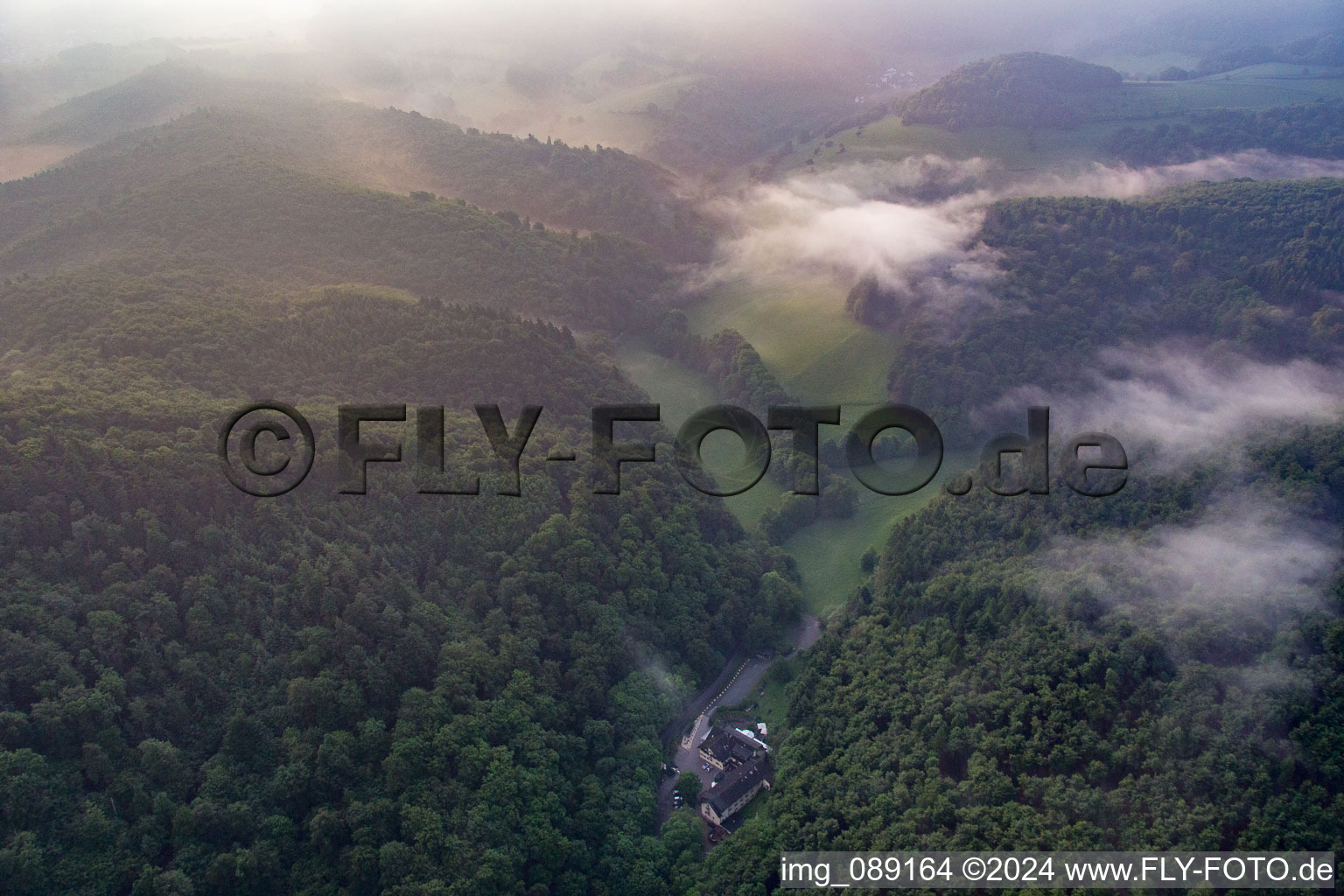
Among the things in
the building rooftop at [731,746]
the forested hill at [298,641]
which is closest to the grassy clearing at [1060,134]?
the forested hill at [298,641]

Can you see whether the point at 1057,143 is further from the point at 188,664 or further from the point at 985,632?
the point at 188,664

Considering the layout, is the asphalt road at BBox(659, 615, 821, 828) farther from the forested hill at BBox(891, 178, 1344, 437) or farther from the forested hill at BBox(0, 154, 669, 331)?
the forested hill at BBox(0, 154, 669, 331)

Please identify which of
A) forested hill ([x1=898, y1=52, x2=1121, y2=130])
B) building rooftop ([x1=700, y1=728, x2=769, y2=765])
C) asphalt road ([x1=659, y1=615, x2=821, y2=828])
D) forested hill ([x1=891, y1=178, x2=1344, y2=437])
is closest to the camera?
asphalt road ([x1=659, y1=615, x2=821, y2=828])

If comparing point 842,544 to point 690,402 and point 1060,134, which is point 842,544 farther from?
point 1060,134

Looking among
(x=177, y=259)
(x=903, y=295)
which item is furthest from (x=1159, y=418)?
(x=177, y=259)

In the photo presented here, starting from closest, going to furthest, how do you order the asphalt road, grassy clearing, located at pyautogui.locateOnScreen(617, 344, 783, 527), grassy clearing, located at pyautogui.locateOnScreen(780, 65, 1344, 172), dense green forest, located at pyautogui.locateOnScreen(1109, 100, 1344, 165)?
the asphalt road, grassy clearing, located at pyautogui.locateOnScreen(617, 344, 783, 527), dense green forest, located at pyautogui.locateOnScreen(1109, 100, 1344, 165), grassy clearing, located at pyautogui.locateOnScreen(780, 65, 1344, 172)

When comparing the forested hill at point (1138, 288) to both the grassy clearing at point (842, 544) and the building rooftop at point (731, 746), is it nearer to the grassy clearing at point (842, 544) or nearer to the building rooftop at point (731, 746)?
the grassy clearing at point (842, 544)

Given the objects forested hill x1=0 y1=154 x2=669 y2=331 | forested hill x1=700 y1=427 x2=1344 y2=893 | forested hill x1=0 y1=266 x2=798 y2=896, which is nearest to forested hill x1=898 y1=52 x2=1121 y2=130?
forested hill x1=0 y1=154 x2=669 y2=331
